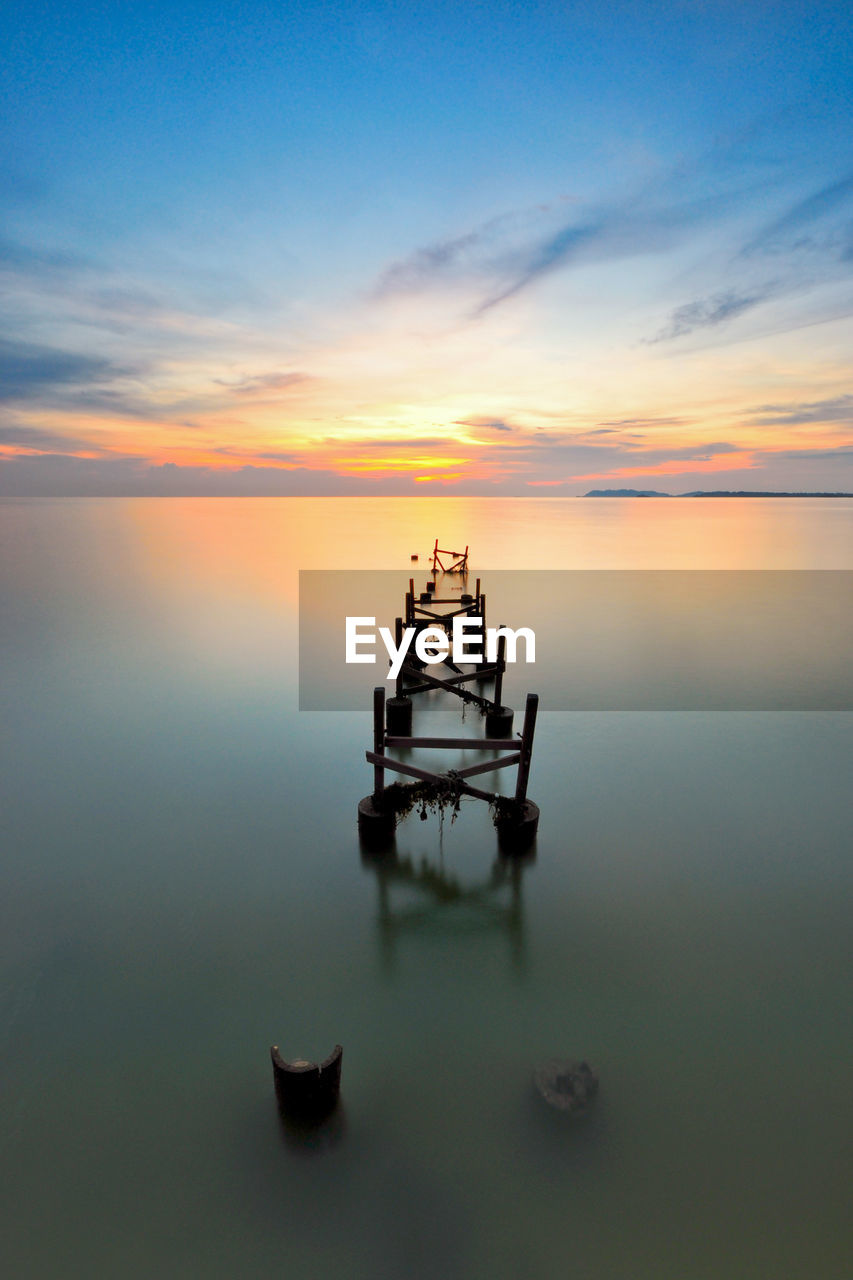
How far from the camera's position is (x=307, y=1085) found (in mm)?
7191

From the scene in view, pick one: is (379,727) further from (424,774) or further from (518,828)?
(518,828)

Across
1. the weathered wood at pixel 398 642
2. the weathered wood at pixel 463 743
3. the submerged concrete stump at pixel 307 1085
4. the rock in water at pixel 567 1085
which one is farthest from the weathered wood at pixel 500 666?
the submerged concrete stump at pixel 307 1085

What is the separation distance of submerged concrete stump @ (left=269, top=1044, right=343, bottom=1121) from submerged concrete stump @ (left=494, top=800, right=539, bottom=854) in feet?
19.8

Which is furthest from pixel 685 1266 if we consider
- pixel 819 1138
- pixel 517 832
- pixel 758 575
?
pixel 758 575

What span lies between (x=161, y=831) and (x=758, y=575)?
58.6m

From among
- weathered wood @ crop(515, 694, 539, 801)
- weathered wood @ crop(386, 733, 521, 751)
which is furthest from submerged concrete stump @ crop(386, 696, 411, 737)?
weathered wood @ crop(515, 694, 539, 801)

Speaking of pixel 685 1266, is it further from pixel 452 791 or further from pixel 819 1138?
pixel 452 791

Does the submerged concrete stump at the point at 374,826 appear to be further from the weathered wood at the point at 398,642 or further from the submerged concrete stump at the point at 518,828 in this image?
the weathered wood at the point at 398,642

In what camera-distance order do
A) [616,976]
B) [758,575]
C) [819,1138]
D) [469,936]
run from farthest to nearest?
[758,575] < [469,936] < [616,976] < [819,1138]

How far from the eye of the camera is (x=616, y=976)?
9773 mm

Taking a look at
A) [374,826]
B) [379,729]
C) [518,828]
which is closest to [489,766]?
[518,828]

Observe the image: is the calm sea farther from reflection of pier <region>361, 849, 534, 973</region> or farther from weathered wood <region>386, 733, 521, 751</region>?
weathered wood <region>386, 733, 521, 751</region>

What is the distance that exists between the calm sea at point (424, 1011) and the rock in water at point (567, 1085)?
0.25 metres

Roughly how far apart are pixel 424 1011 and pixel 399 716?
9.75m
